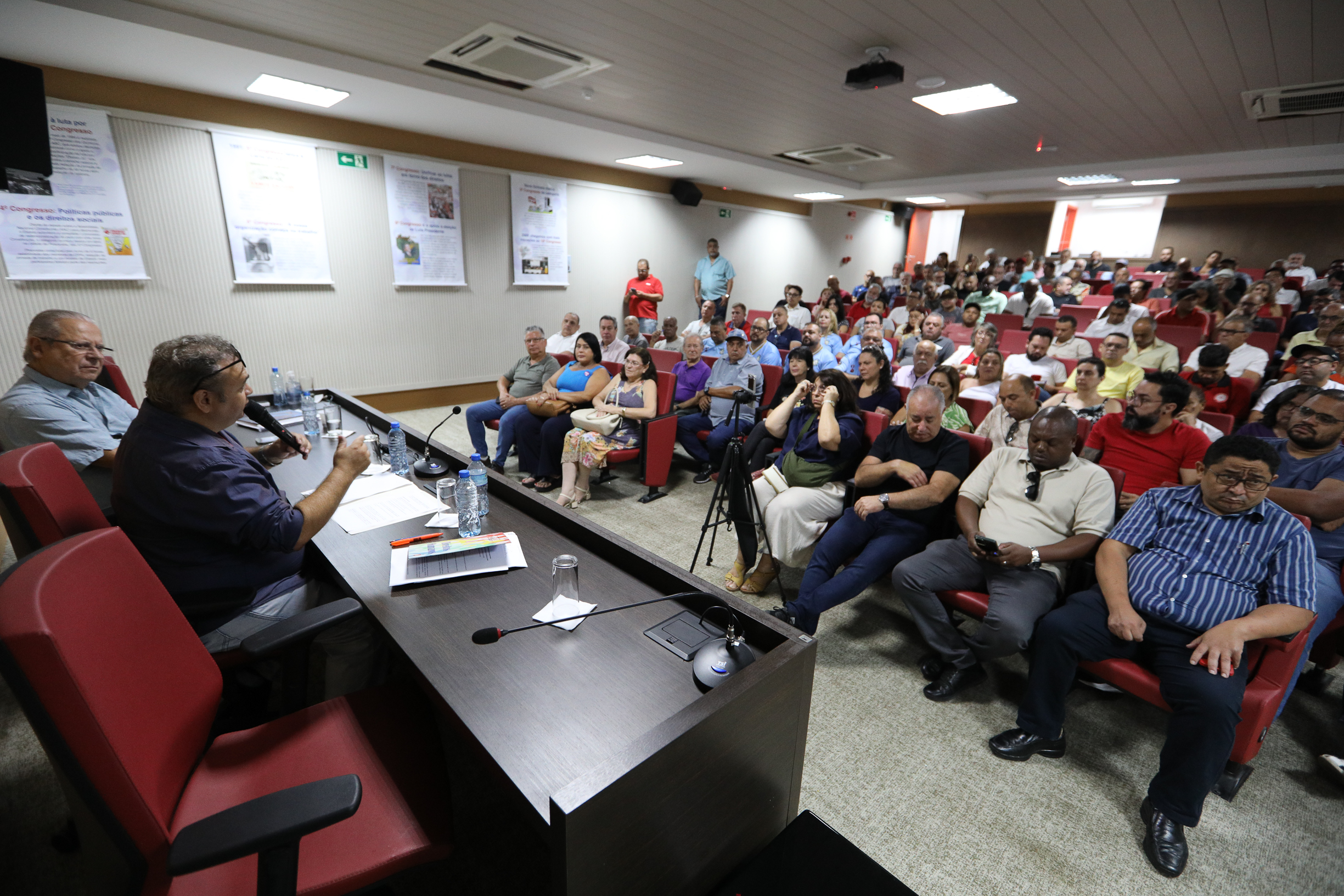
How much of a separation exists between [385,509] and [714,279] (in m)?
7.25

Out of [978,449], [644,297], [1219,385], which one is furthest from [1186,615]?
[644,297]

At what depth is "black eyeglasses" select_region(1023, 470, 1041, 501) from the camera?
90.8 inches

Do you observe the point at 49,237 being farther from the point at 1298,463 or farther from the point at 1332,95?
the point at 1332,95

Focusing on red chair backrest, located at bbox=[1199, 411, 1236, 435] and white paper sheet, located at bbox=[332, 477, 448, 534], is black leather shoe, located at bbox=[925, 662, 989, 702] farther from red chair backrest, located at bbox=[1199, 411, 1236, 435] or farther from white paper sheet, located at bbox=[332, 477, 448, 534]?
red chair backrest, located at bbox=[1199, 411, 1236, 435]

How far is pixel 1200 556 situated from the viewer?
74.9 inches

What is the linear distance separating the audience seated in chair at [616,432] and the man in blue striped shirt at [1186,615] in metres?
2.65

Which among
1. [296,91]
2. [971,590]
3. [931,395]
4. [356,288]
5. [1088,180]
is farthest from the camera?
[1088,180]

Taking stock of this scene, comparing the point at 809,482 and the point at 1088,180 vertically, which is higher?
the point at 1088,180

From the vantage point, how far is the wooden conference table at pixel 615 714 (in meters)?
0.85

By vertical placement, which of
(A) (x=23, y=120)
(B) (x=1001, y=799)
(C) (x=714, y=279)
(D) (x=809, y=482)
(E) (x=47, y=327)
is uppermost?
(A) (x=23, y=120)

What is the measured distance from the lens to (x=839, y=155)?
Result: 6.56 meters

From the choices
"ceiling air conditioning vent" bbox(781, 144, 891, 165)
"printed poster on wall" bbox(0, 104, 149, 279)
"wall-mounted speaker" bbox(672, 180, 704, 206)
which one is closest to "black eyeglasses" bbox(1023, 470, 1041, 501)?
"ceiling air conditioning vent" bbox(781, 144, 891, 165)

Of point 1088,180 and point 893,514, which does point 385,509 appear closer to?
point 893,514

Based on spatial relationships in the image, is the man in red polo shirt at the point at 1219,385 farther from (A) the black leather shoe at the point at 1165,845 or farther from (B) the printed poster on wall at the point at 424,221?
(B) the printed poster on wall at the point at 424,221
